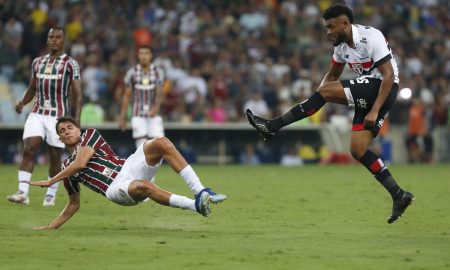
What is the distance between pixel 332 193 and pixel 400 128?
43.5 ft

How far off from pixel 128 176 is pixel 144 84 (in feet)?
26.0

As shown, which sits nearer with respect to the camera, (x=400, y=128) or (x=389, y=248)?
(x=389, y=248)

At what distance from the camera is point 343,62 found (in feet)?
39.9

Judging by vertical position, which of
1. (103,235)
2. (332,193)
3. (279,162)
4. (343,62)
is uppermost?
(343,62)

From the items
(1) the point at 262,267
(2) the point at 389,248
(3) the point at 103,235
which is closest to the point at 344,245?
(2) the point at 389,248

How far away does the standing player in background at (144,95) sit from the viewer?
18859 millimetres

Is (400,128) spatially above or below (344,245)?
below

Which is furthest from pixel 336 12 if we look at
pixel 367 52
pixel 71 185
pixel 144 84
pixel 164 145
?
pixel 144 84

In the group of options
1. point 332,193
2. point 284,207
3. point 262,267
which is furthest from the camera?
point 332,193

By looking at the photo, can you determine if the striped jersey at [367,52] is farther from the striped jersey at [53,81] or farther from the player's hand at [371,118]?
the striped jersey at [53,81]

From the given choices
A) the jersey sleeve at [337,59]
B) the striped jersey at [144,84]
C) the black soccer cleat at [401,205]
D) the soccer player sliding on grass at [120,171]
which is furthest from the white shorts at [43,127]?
the black soccer cleat at [401,205]

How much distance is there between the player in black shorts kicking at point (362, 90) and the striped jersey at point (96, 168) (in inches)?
66.6

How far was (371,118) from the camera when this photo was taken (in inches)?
449

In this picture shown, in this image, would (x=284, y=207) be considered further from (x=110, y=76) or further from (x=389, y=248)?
(x=110, y=76)
